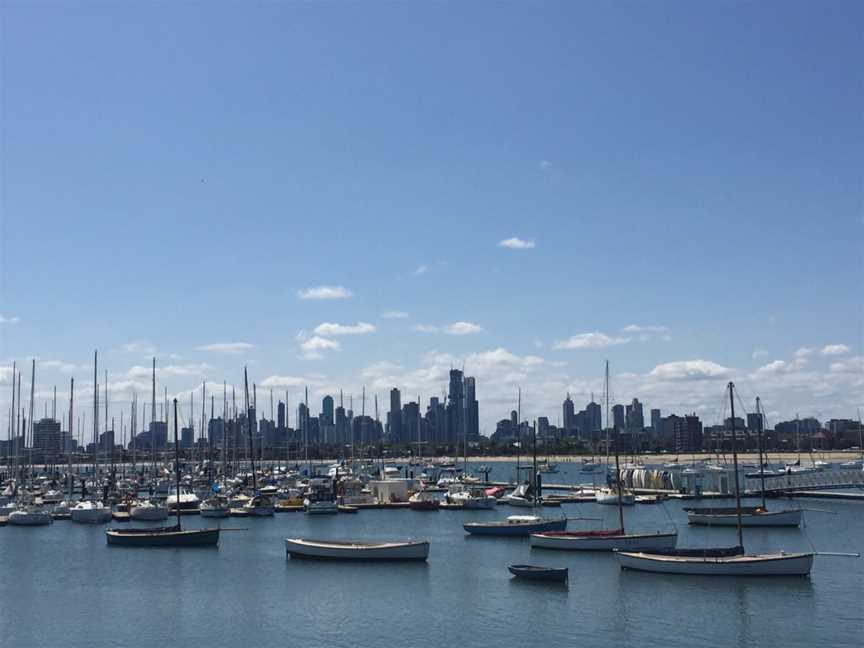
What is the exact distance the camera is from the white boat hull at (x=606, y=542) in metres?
73.0

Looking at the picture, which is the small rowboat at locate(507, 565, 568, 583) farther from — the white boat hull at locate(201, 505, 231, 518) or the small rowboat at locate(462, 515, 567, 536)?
the white boat hull at locate(201, 505, 231, 518)

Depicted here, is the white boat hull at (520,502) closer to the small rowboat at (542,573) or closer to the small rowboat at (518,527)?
the small rowboat at (518,527)

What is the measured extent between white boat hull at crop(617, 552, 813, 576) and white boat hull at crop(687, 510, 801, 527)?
33.6 m

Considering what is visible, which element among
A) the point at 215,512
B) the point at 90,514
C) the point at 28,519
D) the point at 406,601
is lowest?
Result: the point at 406,601

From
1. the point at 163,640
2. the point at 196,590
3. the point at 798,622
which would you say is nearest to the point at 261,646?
the point at 163,640

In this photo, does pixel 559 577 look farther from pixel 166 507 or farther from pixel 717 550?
pixel 166 507

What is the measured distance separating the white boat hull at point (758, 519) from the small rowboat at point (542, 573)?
40.0 m

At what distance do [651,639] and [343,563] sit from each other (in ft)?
105

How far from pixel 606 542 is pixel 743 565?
48.9 feet

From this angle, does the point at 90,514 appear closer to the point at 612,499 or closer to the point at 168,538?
the point at 168,538

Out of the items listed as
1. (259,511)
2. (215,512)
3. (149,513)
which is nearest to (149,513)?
(149,513)

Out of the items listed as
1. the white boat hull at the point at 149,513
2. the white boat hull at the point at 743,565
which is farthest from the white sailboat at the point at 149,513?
the white boat hull at the point at 743,565

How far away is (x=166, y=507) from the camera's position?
374 feet

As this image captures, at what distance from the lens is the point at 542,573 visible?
6481cm
